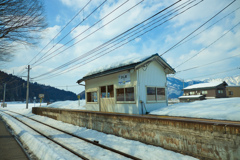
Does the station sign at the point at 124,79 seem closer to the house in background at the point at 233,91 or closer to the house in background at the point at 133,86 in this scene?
the house in background at the point at 133,86

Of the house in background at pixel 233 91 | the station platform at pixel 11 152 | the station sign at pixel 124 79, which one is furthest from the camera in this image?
the house in background at pixel 233 91

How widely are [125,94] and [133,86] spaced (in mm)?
1258

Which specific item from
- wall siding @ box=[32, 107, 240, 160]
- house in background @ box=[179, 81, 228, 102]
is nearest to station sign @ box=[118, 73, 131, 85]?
wall siding @ box=[32, 107, 240, 160]

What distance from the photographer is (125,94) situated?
12773 millimetres

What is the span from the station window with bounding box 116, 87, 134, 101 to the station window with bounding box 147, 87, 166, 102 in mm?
1492

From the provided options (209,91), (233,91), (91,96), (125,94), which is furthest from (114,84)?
(233,91)

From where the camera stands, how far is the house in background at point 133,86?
467 inches

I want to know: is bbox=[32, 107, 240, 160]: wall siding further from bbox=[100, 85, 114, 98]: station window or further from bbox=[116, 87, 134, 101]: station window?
bbox=[100, 85, 114, 98]: station window

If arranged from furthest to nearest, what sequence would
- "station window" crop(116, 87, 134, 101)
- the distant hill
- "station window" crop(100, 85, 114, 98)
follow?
the distant hill, "station window" crop(100, 85, 114, 98), "station window" crop(116, 87, 134, 101)

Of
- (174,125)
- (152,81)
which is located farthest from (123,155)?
(152,81)

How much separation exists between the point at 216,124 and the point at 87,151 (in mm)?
5899

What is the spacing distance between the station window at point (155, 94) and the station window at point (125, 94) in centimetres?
149

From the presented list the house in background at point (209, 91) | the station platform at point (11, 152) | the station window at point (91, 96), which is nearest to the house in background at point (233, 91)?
the house in background at point (209, 91)

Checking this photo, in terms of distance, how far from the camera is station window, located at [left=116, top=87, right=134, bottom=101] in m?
12.3
